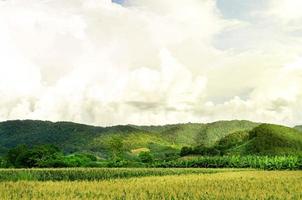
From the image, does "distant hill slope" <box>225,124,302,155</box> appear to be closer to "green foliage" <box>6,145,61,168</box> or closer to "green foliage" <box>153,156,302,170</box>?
"green foliage" <box>153,156,302,170</box>

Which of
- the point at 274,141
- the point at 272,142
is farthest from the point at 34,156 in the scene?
the point at 274,141

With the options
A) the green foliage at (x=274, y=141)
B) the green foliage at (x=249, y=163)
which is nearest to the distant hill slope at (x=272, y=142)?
the green foliage at (x=274, y=141)

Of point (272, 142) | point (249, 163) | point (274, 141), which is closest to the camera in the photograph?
point (249, 163)

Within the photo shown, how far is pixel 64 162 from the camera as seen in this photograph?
97.0m

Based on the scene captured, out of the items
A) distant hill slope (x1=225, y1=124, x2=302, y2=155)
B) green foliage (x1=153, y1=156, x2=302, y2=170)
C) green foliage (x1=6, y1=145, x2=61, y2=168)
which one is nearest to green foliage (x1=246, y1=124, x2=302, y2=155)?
distant hill slope (x1=225, y1=124, x2=302, y2=155)

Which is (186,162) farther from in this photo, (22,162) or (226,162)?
(22,162)

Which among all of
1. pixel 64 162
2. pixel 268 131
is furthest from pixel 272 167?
pixel 268 131

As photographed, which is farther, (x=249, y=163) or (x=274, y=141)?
(x=274, y=141)

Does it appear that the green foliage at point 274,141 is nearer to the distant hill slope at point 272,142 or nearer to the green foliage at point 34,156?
the distant hill slope at point 272,142

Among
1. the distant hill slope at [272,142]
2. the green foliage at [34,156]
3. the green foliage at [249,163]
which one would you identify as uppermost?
the distant hill slope at [272,142]

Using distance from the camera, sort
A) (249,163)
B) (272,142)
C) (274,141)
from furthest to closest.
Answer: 1. (274,141)
2. (272,142)
3. (249,163)

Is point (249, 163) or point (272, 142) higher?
point (272, 142)

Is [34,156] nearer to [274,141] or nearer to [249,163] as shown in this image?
[249,163]

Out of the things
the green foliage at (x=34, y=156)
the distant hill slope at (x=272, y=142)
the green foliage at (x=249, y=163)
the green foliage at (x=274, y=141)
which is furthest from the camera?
the distant hill slope at (x=272, y=142)
